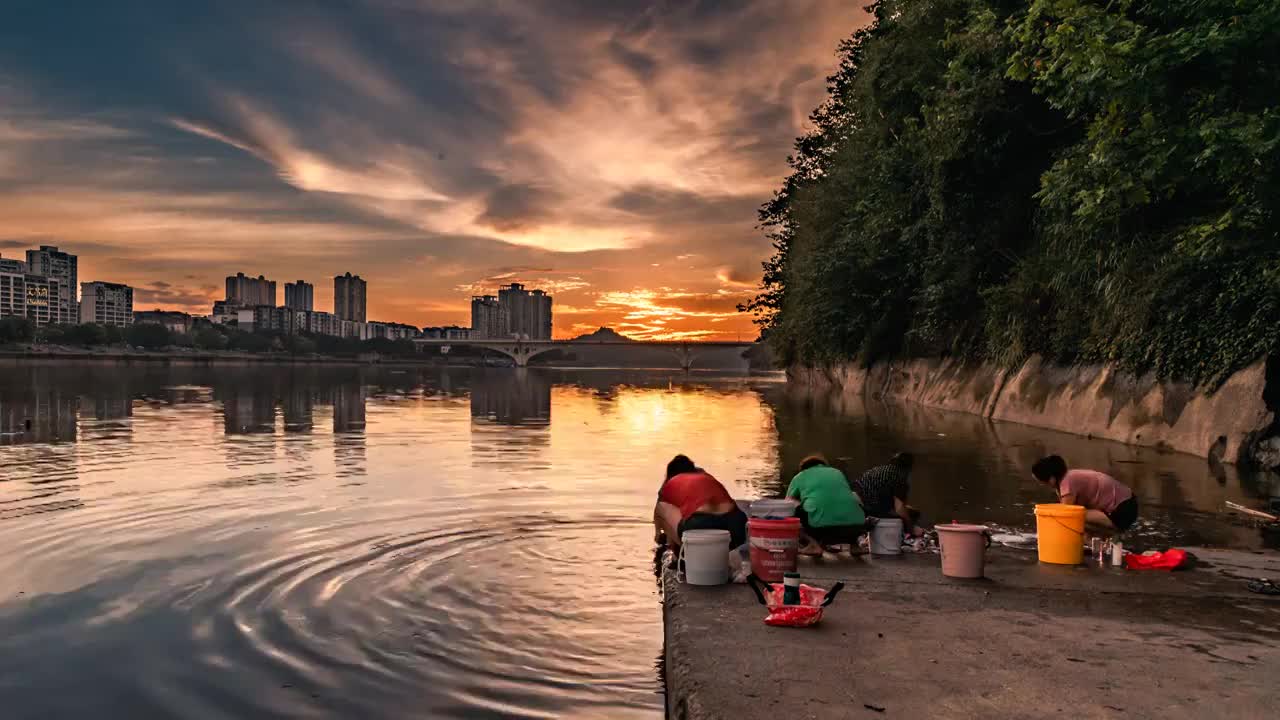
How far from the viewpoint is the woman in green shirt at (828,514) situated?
417 inches

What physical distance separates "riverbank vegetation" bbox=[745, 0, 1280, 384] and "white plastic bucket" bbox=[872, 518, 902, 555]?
11.3 metres

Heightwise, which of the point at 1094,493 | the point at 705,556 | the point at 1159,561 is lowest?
the point at 1159,561

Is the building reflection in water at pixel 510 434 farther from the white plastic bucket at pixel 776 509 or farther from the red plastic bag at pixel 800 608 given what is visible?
the red plastic bag at pixel 800 608

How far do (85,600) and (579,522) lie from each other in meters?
6.40

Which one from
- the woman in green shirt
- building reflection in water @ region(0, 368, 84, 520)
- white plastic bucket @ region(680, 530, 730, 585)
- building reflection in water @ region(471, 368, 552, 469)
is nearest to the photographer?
white plastic bucket @ region(680, 530, 730, 585)

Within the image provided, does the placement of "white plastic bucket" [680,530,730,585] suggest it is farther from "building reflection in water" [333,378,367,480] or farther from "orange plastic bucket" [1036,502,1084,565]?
"building reflection in water" [333,378,367,480]

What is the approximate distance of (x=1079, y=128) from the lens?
100 feet

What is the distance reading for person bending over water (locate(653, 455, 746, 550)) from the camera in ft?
32.4

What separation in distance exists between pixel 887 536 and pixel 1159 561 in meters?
2.75

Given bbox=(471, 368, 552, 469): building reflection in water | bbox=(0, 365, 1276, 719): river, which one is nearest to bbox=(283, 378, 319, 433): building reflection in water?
bbox=(0, 365, 1276, 719): river

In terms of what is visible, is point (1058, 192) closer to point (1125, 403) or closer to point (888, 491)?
point (1125, 403)

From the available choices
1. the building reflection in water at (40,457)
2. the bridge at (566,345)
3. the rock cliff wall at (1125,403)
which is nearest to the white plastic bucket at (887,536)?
the building reflection in water at (40,457)

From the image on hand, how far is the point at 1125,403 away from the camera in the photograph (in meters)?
25.8

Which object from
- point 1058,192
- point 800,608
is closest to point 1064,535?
point 800,608
